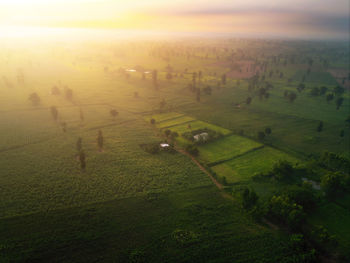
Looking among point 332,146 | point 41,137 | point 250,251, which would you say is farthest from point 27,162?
point 332,146

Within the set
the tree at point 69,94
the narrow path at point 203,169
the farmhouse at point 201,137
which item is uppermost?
the tree at point 69,94

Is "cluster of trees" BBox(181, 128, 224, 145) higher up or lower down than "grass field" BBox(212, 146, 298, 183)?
higher up

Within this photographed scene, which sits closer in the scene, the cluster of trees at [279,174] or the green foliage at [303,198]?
the green foliage at [303,198]

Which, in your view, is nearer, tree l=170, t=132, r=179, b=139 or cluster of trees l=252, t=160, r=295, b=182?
cluster of trees l=252, t=160, r=295, b=182

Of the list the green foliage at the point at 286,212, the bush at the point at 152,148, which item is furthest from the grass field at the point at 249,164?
the bush at the point at 152,148

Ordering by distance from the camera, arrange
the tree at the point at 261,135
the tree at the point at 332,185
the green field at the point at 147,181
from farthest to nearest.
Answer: the tree at the point at 261,135
the tree at the point at 332,185
the green field at the point at 147,181

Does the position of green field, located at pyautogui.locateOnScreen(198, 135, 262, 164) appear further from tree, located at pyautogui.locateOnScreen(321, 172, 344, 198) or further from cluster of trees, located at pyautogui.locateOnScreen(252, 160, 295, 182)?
tree, located at pyautogui.locateOnScreen(321, 172, 344, 198)

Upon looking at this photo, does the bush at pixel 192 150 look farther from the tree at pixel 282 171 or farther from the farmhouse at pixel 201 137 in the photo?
the tree at pixel 282 171

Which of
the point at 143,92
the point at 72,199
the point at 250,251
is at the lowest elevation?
the point at 250,251

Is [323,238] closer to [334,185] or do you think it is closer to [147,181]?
[334,185]

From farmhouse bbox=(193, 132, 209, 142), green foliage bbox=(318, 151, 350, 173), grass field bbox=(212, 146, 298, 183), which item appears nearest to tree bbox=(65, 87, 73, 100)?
farmhouse bbox=(193, 132, 209, 142)

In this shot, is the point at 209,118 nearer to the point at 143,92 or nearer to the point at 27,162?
the point at 143,92
